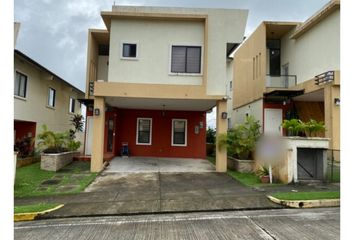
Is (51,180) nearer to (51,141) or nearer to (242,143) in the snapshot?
(51,141)

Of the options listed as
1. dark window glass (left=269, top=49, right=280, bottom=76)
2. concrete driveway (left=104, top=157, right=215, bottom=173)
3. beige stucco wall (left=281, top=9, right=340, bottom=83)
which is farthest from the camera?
dark window glass (left=269, top=49, right=280, bottom=76)

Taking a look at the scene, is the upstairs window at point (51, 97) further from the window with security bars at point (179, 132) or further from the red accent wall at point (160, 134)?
the window with security bars at point (179, 132)

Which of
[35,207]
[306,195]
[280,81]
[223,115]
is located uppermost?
[280,81]

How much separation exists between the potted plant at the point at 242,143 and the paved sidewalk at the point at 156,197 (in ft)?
6.22

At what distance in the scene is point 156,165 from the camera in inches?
579

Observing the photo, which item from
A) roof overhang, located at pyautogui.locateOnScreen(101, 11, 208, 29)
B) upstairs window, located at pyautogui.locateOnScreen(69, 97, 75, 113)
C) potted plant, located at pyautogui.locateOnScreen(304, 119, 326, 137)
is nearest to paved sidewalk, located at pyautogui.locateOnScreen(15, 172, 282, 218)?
potted plant, located at pyautogui.locateOnScreen(304, 119, 326, 137)

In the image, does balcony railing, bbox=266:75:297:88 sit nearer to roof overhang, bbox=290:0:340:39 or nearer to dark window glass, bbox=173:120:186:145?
roof overhang, bbox=290:0:340:39

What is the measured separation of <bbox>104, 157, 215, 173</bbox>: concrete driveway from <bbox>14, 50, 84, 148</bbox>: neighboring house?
229 inches

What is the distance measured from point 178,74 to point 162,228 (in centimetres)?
879

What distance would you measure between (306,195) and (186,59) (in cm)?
833

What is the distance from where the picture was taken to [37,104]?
16922 millimetres

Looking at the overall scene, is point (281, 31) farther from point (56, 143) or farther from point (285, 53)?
point (56, 143)

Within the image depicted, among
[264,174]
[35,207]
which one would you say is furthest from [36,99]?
[264,174]

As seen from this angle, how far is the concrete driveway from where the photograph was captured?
1350 centimetres
